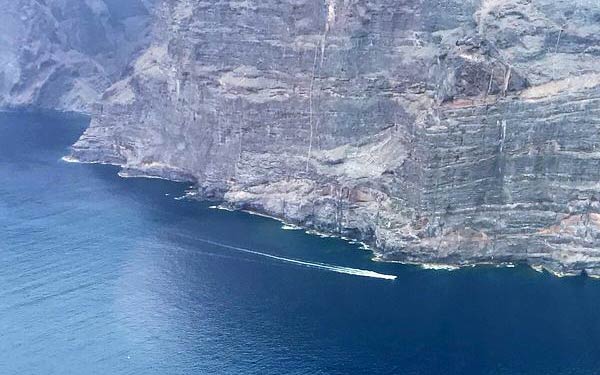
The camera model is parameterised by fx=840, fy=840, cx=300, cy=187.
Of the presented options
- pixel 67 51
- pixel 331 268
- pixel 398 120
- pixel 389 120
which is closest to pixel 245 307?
pixel 331 268

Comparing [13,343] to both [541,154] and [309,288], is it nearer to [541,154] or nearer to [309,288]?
[309,288]

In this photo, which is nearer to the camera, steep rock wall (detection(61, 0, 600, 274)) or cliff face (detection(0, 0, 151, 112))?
steep rock wall (detection(61, 0, 600, 274))

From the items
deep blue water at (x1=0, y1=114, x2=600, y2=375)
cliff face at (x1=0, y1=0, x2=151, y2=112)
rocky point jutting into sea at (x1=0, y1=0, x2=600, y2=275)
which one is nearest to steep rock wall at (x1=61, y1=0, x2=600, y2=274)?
rocky point jutting into sea at (x1=0, y1=0, x2=600, y2=275)

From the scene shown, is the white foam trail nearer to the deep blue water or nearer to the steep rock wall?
the deep blue water

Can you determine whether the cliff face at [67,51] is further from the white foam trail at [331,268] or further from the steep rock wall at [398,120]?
the white foam trail at [331,268]

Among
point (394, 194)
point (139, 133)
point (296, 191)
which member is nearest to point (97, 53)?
point (139, 133)

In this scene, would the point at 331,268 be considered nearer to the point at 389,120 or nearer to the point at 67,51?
the point at 389,120
